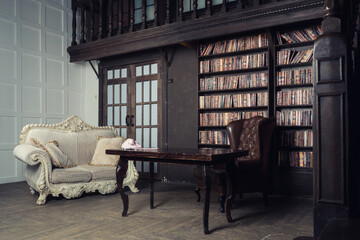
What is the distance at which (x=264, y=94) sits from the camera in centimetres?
480

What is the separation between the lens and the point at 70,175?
4270 millimetres

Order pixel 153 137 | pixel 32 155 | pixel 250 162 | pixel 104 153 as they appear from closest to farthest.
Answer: pixel 250 162, pixel 32 155, pixel 104 153, pixel 153 137

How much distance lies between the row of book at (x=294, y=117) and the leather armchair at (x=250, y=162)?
603 mm

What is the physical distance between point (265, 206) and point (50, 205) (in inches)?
101

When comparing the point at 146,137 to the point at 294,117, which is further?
the point at 146,137

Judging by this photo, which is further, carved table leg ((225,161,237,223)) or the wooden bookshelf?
the wooden bookshelf

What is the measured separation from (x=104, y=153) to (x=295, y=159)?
2702mm

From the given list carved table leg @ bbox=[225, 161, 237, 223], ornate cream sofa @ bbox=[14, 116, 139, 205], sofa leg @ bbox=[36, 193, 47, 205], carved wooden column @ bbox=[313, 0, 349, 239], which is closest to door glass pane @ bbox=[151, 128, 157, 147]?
ornate cream sofa @ bbox=[14, 116, 139, 205]

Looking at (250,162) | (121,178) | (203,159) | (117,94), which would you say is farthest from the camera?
(117,94)

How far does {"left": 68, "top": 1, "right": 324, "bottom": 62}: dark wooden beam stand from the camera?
4.17 meters

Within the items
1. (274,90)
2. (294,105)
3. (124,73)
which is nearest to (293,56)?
(274,90)

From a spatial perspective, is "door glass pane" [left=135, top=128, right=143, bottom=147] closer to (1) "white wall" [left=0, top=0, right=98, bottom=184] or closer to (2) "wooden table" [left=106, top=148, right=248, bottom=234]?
(1) "white wall" [left=0, top=0, right=98, bottom=184]

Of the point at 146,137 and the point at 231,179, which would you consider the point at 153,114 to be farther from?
the point at 231,179

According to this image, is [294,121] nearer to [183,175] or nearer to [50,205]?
[183,175]
